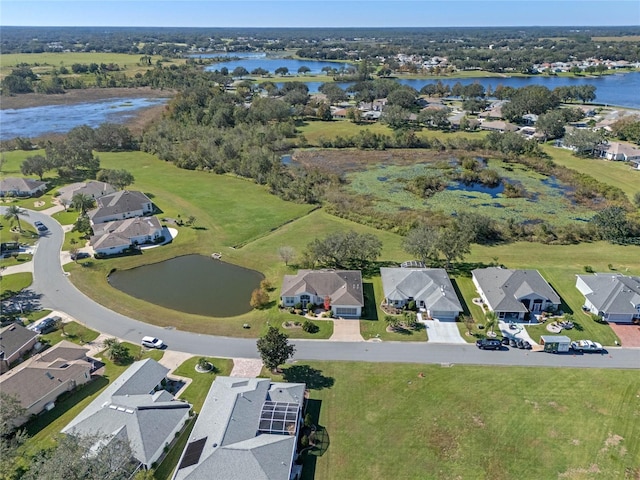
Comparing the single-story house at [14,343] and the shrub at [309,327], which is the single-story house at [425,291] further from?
the single-story house at [14,343]

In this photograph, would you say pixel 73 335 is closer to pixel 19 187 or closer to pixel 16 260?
pixel 16 260

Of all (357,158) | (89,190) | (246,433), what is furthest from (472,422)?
(357,158)

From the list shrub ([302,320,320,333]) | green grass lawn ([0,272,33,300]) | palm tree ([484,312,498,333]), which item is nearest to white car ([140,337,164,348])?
shrub ([302,320,320,333])

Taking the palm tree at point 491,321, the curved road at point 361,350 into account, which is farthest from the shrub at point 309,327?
the palm tree at point 491,321

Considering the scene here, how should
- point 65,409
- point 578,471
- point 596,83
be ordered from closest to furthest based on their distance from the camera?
point 578,471, point 65,409, point 596,83

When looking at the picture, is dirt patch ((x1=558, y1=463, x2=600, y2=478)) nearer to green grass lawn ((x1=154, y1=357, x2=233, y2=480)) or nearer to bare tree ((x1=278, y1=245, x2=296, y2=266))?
green grass lawn ((x1=154, y1=357, x2=233, y2=480))

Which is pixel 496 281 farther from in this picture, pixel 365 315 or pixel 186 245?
pixel 186 245
